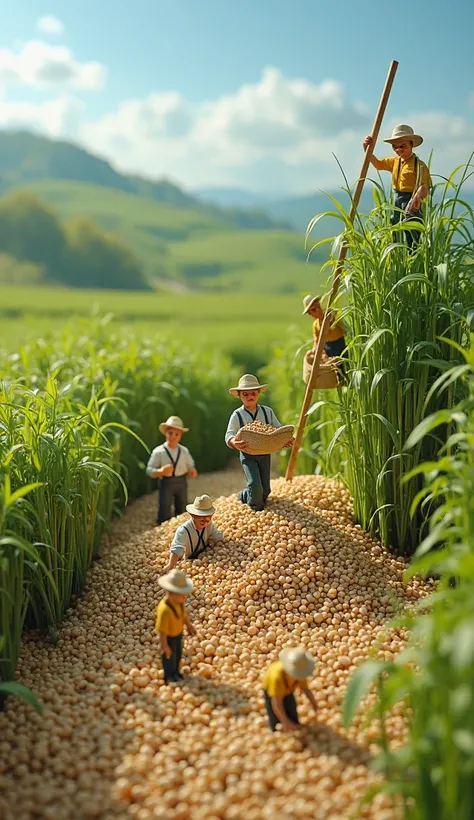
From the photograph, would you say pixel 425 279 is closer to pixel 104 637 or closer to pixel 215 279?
pixel 104 637

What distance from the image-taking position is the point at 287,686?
98.7 inches

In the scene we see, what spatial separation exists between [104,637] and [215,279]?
93.7ft

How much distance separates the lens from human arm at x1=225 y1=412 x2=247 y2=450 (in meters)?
3.80

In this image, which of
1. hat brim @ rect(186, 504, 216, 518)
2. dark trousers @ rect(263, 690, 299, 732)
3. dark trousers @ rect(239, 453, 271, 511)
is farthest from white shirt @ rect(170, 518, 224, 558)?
dark trousers @ rect(263, 690, 299, 732)

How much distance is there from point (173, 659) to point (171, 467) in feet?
6.02

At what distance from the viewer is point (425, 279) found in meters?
3.39

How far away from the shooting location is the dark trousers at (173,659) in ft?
9.37

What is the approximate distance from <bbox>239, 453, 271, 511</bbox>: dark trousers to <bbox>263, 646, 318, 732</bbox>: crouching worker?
1.47m

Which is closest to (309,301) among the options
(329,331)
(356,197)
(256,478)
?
(329,331)

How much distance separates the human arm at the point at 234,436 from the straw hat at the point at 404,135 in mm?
1649

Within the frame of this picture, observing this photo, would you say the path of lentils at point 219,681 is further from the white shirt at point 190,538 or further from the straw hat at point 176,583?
the straw hat at point 176,583

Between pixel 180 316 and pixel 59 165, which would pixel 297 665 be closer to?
pixel 180 316

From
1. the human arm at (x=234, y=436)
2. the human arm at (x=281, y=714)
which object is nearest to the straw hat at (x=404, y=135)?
the human arm at (x=234, y=436)

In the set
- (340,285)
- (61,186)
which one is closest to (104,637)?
(340,285)
